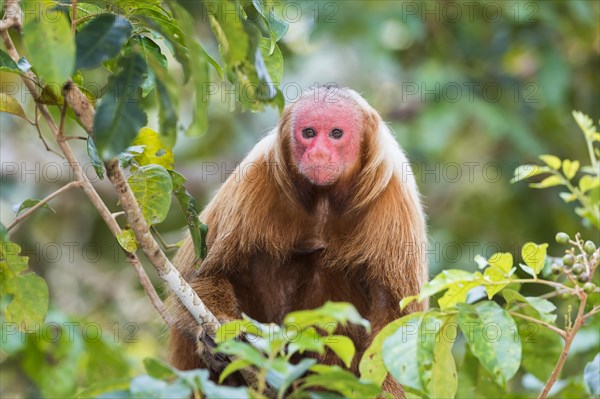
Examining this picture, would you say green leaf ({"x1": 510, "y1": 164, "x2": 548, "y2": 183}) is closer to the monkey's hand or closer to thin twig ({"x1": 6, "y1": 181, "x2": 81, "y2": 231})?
the monkey's hand

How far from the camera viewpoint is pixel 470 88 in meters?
8.50

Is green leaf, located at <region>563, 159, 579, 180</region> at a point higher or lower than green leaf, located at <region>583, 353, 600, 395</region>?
higher

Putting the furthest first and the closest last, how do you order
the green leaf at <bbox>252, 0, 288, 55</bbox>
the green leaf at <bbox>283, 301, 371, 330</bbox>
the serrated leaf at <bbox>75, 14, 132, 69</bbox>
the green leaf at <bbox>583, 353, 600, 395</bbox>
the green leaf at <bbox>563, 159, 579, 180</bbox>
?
the green leaf at <bbox>563, 159, 579, 180</bbox> → the green leaf at <bbox>252, 0, 288, 55</bbox> → the green leaf at <bbox>583, 353, 600, 395</bbox> → the serrated leaf at <bbox>75, 14, 132, 69</bbox> → the green leaf at <bbox>283, 301, 371, 330</bbox>

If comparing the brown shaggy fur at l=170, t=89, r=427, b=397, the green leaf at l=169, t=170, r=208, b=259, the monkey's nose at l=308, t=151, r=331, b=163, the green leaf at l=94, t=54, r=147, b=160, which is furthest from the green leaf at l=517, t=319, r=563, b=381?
the green leaf at l=94, t=54, r=147, b=160

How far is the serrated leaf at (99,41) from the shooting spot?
2.81m

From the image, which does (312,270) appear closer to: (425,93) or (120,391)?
(120,391)

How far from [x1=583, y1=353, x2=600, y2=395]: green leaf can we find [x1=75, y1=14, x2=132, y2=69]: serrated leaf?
2249mm

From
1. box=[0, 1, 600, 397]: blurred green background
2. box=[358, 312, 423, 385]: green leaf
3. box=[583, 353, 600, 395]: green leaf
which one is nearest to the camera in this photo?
box=[358, 312, 423, 385]: green leaf

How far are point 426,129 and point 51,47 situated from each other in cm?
546

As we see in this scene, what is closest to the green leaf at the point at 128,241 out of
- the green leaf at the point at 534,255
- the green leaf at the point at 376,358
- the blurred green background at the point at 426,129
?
the green leaf at the point at 376,358

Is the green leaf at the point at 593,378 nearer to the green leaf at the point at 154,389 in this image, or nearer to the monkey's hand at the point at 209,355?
the monkey's hand at the point at 209,355

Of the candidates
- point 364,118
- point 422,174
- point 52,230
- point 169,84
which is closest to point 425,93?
point 422,174

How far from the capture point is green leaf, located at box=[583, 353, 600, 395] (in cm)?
353

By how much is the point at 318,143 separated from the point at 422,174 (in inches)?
191
